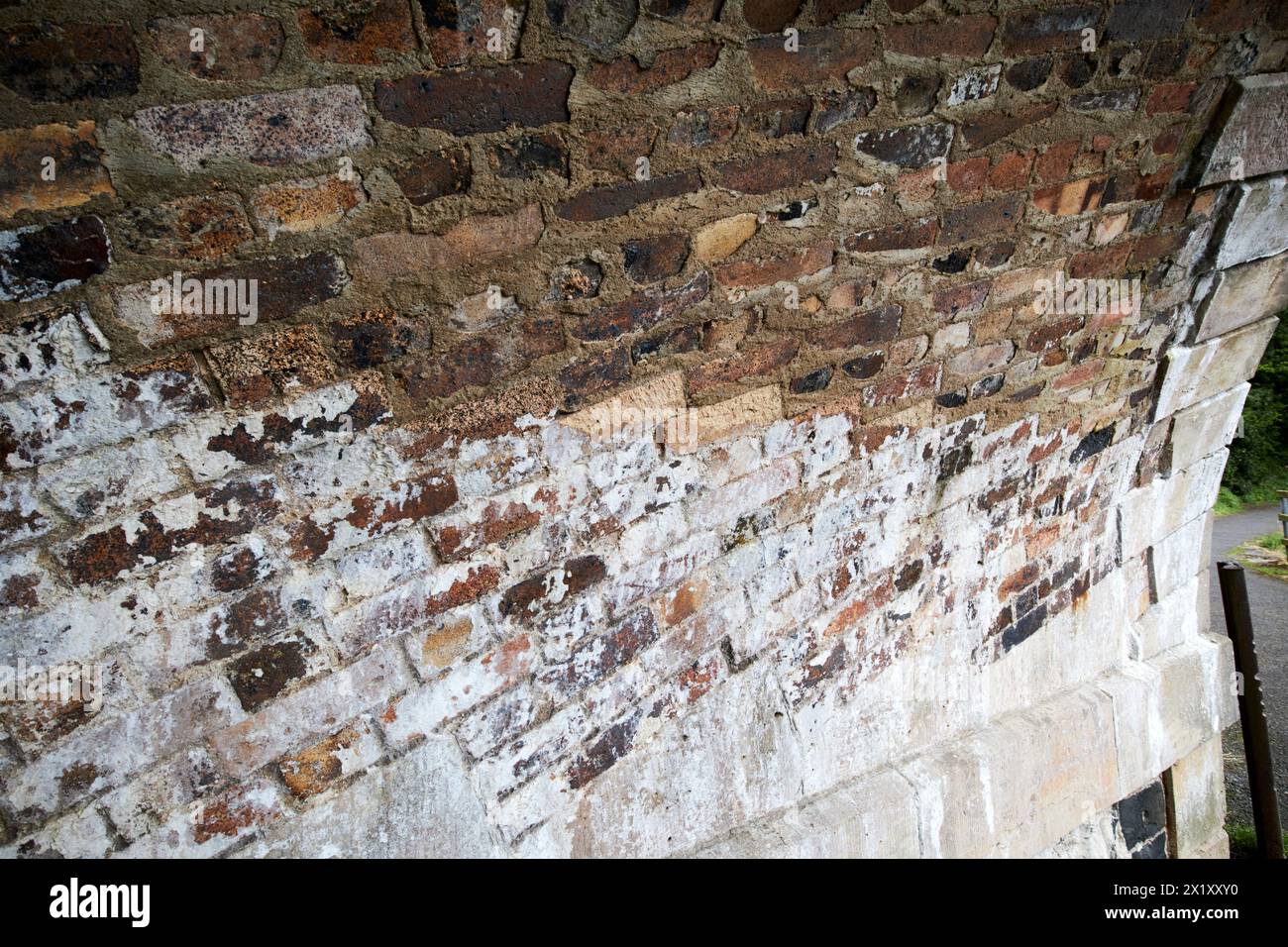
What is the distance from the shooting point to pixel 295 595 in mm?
1281

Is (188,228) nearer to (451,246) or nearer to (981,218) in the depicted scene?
(451,246)

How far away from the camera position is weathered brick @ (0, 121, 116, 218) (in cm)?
90

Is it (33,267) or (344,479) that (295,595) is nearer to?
(344,479)

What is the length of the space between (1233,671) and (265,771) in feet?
13.4

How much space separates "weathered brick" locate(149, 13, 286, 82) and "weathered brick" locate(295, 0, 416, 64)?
42 mm

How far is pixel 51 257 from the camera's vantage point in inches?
37.6

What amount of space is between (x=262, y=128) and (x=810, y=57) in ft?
3.00

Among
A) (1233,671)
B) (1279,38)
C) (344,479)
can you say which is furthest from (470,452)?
(1233,671)

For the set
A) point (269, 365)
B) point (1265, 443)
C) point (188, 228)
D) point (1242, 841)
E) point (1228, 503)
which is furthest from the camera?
point (1265, 443)
